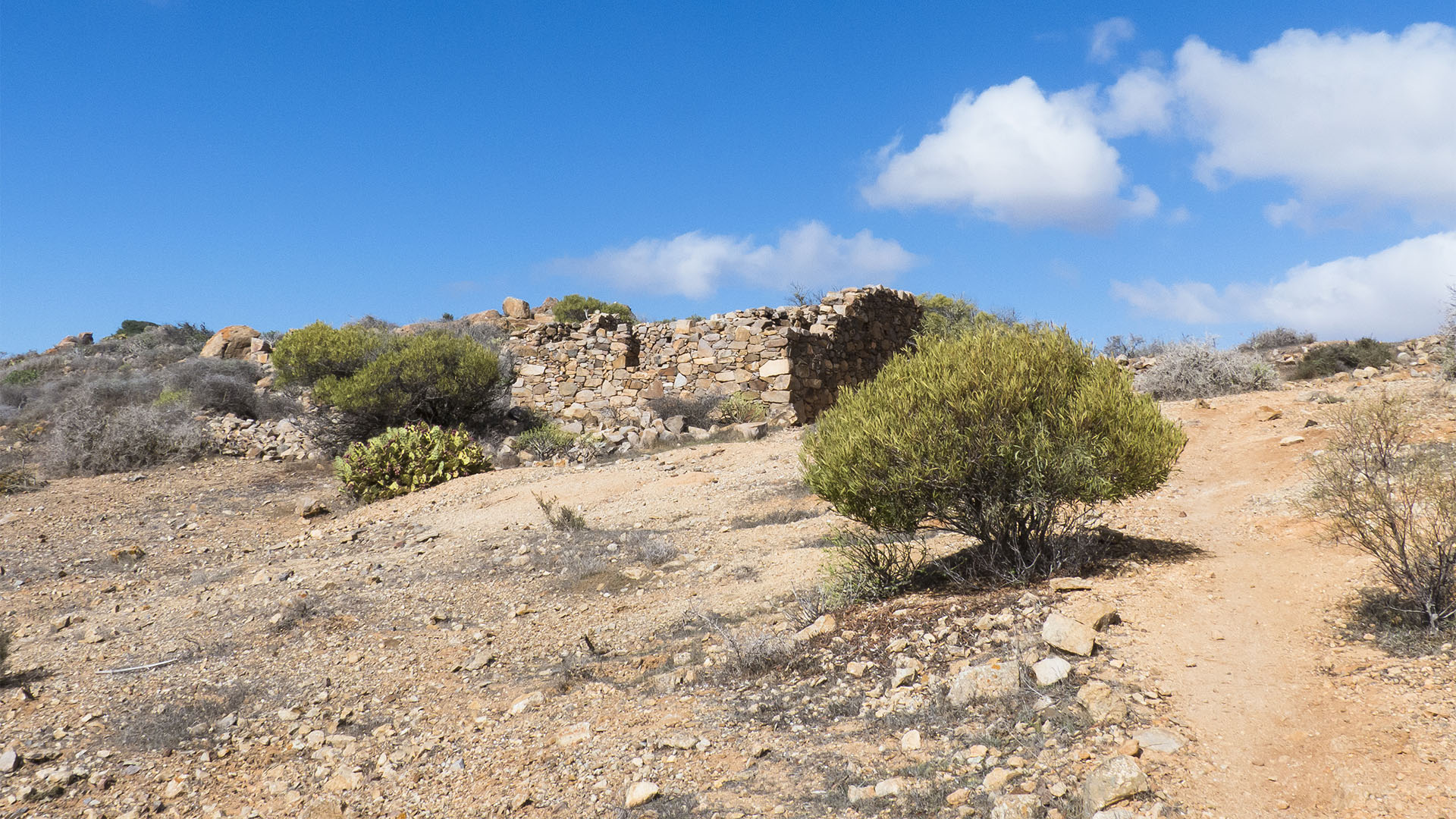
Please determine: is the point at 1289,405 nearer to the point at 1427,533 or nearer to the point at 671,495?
the point at 1427,533

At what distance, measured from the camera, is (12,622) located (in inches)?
332

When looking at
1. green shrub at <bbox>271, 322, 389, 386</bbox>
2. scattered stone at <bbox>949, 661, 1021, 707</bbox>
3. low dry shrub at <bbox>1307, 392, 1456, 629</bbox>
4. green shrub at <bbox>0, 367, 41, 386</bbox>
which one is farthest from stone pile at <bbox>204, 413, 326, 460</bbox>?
low dry shrub at <bbox>1307, 392, 1456, 629</bbox>

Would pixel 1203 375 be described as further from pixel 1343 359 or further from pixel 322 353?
pixel 322 353

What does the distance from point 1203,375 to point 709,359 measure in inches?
347

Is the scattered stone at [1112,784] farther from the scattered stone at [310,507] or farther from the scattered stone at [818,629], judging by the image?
the scattered stone at [310,507]

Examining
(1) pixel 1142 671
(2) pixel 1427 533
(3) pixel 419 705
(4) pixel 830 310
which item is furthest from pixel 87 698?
(4) pixel 830 310

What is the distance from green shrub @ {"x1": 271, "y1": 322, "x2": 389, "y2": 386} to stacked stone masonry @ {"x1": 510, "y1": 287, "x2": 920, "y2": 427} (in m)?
3.11

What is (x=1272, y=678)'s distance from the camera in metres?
4.48

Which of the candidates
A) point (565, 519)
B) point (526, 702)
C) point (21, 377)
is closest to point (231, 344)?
point (21, 377)

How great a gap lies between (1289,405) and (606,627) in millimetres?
9834

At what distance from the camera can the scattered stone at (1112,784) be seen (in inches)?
136

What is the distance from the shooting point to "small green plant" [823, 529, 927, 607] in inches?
→ 247

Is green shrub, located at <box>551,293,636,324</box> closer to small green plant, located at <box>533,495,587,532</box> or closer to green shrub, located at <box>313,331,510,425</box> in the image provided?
green shrub, located at <box>313,331,510,425</box>

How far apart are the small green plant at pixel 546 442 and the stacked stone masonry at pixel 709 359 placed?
1.69 m
